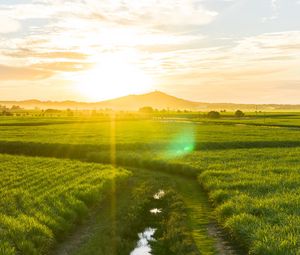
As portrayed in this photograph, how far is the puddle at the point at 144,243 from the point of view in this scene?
1652cm

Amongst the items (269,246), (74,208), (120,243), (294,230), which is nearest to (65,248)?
(120,243)

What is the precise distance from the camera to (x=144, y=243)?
17438mm

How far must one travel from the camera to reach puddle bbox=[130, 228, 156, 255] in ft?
54.2

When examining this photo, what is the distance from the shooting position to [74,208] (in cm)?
2056

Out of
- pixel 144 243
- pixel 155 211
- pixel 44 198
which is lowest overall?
pixel 144 243

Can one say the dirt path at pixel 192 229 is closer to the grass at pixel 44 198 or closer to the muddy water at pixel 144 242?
the grass at pixel 44 198

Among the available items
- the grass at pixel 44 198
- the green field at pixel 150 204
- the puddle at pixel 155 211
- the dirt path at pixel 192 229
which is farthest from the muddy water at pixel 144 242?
the grass at pixel 44 198

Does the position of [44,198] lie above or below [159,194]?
above

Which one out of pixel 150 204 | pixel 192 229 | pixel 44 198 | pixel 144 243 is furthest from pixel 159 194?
pixel 144 243

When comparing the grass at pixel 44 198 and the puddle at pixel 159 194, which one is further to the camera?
the puddle at pixel 159 194

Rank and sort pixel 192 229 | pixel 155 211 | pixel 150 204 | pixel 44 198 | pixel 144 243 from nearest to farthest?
pixel 144 243
pixel 192 229
pixel 44 198
pixel 155 211
pixel 150 204

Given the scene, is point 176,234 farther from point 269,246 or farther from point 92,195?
point 92,195

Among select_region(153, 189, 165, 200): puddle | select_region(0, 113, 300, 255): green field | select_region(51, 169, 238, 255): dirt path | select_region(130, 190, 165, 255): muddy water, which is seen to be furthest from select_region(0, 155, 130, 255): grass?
select_region(130, 190, 165, 255): muddy water

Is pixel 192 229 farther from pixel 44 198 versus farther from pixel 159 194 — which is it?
pixel 44 198
